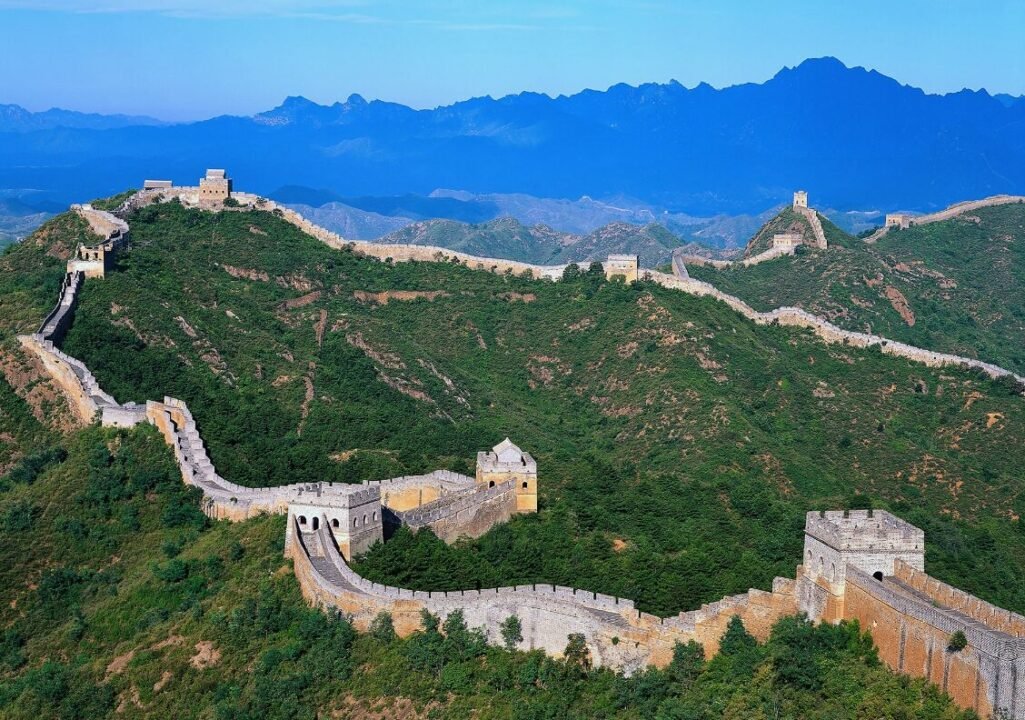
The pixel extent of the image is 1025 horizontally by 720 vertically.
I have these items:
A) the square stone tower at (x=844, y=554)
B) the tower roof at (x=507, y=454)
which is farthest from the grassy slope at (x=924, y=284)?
the square stone tower at (x=844, y=554)

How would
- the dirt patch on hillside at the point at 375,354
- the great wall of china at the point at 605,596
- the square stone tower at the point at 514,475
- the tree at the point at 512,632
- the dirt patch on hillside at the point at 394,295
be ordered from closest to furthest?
the great wall of china at the point at 605,596, the tree at the point at 512,632, the square stone tower at the point at 514,475, the dirt patch on hillside at the point at 375,354, the dirt patch on hillside at the point at 394,295

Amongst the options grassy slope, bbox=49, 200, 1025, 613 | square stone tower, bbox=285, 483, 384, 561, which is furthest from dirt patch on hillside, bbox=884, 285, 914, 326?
square stone tower, bbox=285, 483, 384, 561

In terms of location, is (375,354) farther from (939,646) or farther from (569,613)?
(939,646)

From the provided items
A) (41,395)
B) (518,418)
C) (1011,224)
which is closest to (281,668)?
(41,395)

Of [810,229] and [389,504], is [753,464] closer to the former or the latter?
[389,504]

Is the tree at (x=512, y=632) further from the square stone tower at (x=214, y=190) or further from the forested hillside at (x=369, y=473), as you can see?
the square stone tower at (x=214, y=190)

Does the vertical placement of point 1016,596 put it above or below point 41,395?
below
